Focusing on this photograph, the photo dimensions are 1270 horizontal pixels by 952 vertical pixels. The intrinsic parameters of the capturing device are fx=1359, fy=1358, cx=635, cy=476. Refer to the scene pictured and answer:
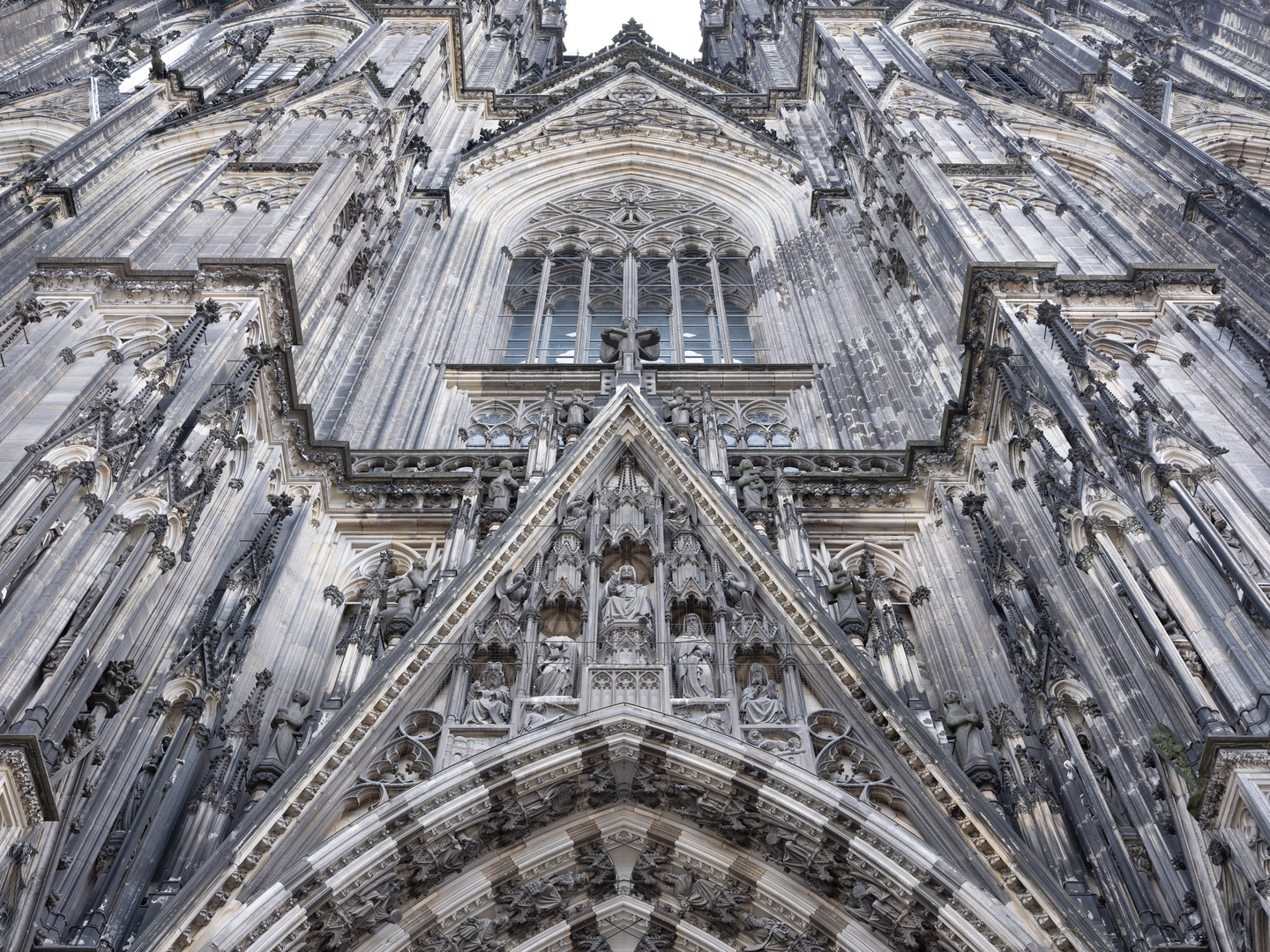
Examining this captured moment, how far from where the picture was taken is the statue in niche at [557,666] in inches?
400

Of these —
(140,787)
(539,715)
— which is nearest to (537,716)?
(539,715)

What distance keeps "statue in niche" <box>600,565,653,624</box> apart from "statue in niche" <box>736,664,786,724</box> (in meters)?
1.03

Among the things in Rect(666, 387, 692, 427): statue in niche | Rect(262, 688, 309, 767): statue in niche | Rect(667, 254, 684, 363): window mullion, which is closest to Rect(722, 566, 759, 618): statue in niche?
Rect(666, 387, 692, 427): statue in niche

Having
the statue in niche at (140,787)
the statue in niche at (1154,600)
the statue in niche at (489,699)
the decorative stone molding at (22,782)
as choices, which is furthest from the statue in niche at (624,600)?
the decorative stone molding at (22,782)

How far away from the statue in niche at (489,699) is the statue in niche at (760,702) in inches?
68.5

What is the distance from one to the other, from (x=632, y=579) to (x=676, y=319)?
386 inches

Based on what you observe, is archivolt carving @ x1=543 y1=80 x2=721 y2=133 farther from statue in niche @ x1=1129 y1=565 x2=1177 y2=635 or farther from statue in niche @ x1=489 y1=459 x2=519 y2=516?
statue in niche @ x1=1129 y1=565 x2=1177 y2=635

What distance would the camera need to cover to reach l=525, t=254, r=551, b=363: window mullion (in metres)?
19.6

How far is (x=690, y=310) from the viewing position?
21828mm

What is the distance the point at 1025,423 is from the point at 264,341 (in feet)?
22.9

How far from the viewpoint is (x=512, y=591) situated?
11266mm

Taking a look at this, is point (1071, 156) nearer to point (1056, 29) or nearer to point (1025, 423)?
point (1056, 29)

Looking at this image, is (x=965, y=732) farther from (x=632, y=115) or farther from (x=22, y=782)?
(x=632, y=115)

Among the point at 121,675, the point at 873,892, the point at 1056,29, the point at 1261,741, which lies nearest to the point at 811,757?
the point at 873,892
